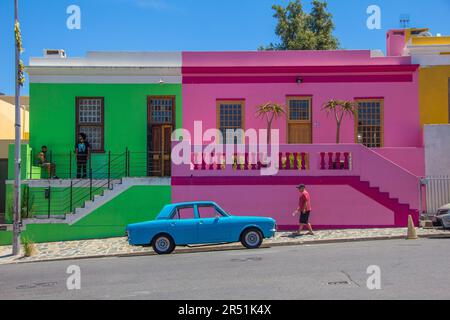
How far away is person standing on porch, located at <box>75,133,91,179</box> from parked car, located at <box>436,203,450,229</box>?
39.2ft

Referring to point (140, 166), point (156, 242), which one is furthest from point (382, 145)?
point (156, 242)

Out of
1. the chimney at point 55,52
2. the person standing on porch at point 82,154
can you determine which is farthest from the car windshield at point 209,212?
the chimney at point 55,52

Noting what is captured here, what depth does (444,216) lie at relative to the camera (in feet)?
60.1

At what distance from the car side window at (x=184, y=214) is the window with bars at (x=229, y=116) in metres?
6.78

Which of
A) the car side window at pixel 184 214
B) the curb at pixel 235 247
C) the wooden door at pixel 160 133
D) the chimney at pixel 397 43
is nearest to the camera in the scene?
the car side window at pixel 184 214

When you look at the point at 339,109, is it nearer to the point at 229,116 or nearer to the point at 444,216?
the point at 229,116

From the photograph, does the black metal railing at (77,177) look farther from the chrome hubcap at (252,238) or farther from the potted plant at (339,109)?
the potted plant at (339,109)

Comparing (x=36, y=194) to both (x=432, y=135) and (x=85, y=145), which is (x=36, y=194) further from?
(x=432, y=135)

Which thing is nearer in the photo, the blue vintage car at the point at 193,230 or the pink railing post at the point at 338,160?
the blue vintage car at the point at 193,230

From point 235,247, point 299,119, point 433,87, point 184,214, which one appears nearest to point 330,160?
point 299,119

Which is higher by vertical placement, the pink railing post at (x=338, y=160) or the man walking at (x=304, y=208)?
the pink railing post at (x=338, y=160)

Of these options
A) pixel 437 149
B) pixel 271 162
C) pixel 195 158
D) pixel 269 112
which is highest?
pixel 269 112

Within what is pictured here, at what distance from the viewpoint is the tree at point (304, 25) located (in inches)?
1361

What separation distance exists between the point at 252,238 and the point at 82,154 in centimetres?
818
